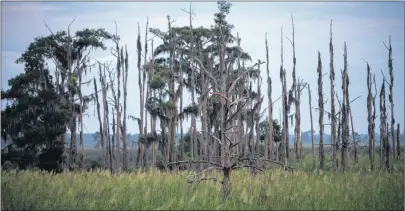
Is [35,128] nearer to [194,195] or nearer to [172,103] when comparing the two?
[172,103]

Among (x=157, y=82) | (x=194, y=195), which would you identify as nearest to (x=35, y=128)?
(x=157, y=82)

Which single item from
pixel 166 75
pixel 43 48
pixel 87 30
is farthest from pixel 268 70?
pixel 43 48

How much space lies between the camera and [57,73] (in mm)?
30250

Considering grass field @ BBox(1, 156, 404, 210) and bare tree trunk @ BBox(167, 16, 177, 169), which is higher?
bare tree trunk @ BBox(167, 16, 177, 169)

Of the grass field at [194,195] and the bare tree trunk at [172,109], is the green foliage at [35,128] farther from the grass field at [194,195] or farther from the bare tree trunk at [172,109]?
the grass field at [194,195]

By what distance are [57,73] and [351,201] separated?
22441 millimetres

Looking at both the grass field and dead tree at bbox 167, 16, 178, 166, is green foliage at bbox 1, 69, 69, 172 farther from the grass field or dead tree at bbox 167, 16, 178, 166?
the grass field

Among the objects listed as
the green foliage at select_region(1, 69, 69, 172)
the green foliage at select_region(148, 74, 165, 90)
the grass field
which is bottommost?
the grass field

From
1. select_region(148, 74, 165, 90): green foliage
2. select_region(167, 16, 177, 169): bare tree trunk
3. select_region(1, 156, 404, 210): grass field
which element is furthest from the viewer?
select_region(148, 74, 165, 90): green foliage

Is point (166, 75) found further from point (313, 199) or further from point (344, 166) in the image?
point (313, 199)

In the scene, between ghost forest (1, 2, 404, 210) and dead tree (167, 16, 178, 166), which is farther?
dead tree (167, 16, 178, 166)

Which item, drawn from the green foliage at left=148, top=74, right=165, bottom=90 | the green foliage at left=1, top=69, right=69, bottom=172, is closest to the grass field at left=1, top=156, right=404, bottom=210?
the green foliage at left=1, top=69, right=69, bottom=172

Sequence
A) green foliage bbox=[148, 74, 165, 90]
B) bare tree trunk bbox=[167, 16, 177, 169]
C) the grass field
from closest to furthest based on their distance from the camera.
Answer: the grass field < bare tree trunk bbox=[167, 16, 177, 169] < green foliage bbox=[148, 74, 165, 90]

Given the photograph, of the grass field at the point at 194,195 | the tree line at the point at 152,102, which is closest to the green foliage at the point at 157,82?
the tree line at the point at 152,102
